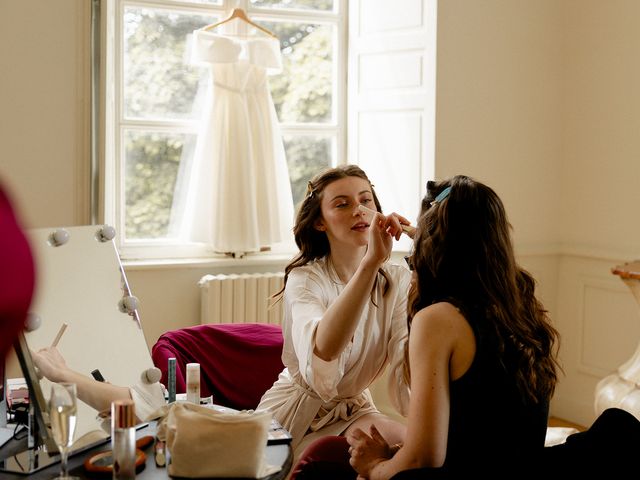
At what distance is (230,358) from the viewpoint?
2.55 metres

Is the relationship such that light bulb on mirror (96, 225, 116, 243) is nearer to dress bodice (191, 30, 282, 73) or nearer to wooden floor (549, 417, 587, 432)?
dress bodice (191, 30, 282, 73)

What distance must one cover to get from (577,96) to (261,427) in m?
3.29

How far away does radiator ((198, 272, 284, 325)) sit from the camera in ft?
12.2

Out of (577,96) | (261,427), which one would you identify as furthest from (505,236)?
(577,96)

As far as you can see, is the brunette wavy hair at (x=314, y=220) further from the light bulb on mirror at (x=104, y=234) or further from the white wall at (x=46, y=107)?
the white wall at (x=46, y=107)

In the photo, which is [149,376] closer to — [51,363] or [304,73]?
[51,363]

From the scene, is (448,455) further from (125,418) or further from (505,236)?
(125,418)

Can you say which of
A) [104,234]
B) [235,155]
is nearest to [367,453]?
[104,234]

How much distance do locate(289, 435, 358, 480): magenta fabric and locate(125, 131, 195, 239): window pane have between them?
7.27 feet

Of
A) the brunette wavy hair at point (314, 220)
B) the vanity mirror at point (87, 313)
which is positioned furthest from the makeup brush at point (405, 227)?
the vanity mirror at point (87, 313)

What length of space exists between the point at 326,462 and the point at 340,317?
351 millimetres

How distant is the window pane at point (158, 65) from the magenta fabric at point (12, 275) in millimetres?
3654

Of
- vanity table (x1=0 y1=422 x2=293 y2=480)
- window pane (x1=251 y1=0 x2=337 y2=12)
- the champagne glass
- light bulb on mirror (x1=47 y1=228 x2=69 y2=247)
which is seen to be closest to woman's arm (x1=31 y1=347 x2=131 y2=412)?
vanity table (x1=0 y1=422 x2=293 y2=480)

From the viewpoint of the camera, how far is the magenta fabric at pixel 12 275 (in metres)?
0.33
